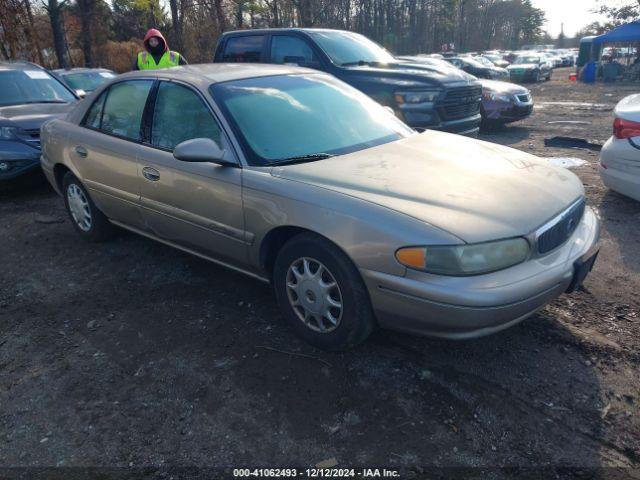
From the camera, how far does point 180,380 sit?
2910mm

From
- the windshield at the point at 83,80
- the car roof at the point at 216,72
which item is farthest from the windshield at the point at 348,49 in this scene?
the windshield at the point at 83,80

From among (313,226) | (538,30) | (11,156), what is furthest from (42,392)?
(538,30)

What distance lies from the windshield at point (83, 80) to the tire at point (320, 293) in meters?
9.34

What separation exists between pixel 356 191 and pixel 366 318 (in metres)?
0.70

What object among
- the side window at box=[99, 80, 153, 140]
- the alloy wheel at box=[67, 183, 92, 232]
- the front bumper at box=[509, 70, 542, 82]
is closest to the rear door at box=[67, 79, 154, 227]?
the side window at box=[99, 80, 153, 140]

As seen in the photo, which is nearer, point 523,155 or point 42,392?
point 42,392

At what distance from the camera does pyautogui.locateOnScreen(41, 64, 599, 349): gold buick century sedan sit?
2539mm

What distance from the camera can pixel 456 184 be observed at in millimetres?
2896

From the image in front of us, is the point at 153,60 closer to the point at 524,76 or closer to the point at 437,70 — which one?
the point at 437,70

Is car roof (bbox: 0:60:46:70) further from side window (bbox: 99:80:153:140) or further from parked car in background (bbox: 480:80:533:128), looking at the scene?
parked car in background (bbox: 480:80:533:128)

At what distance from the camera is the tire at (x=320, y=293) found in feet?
9.11

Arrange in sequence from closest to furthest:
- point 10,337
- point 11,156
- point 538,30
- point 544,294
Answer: point 544,294 < point 10,337 < point 11,156 < point 538,30

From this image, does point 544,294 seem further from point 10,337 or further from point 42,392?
point 10,337

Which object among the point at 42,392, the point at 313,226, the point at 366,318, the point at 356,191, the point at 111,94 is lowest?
the point at 42,392
